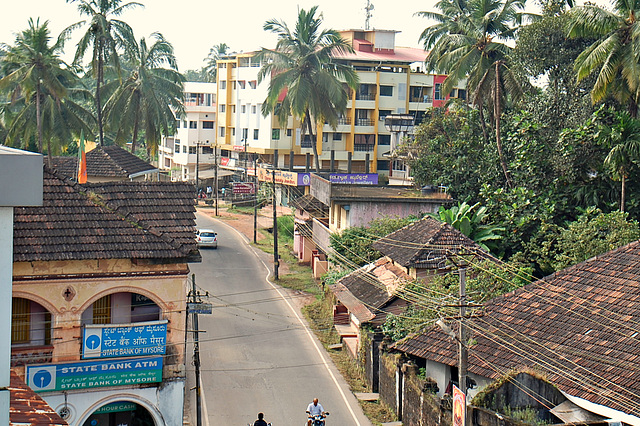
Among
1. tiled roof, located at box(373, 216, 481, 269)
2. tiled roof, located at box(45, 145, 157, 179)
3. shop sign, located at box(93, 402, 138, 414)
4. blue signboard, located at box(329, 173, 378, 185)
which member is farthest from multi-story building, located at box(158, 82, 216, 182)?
shop sign, located at box(93, 402, 138, 414)

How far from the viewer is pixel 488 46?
38344 millimetres

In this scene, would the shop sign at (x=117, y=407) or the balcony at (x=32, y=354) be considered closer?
the balcony at (x=32, y=354)

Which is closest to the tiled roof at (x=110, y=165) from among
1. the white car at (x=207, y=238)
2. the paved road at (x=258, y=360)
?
the paved road at (x=258, y=360)

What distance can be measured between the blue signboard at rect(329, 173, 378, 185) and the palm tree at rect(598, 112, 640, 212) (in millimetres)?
14592

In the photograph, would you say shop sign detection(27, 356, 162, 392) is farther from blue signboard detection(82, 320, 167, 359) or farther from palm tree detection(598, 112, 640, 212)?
palm tree detection(598, 112, 640, 212)

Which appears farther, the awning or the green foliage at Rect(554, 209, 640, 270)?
the awning

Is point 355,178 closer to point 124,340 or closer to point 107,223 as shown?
point 107,223

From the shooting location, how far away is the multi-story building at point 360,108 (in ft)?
217

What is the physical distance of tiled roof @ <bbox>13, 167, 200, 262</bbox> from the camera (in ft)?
56.3

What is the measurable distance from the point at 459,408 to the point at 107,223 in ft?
29.6

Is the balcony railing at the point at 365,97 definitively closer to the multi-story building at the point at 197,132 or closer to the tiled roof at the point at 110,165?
the multi-story building at the point at 197,132

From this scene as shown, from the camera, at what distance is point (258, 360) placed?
2809 cm

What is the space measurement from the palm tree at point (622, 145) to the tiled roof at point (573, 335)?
25.8ft

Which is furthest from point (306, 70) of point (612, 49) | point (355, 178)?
point (612, 49)
